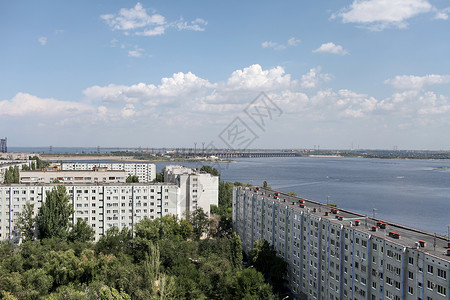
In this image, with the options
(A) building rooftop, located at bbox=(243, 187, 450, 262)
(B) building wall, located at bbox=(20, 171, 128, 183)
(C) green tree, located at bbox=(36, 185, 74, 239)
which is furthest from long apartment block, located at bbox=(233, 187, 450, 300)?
(B) building wall, located at bbox=(20, 171, 128, 183)

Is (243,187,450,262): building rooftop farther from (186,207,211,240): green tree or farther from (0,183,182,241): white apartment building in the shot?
(0,183,182,241): white apartment building

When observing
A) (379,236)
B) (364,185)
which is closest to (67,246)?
(379,236)

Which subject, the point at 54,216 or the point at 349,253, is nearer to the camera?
the point at 349,253

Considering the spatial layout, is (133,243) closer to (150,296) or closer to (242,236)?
(242,236)

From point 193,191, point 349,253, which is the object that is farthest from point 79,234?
point 349,253

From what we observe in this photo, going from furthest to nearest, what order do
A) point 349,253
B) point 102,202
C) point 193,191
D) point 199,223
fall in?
point 193,191
point 199,223
point 102,202
point 349,253

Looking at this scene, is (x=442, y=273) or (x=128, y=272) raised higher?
(x=442, y=273)

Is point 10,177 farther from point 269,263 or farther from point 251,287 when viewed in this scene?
point 251,287
